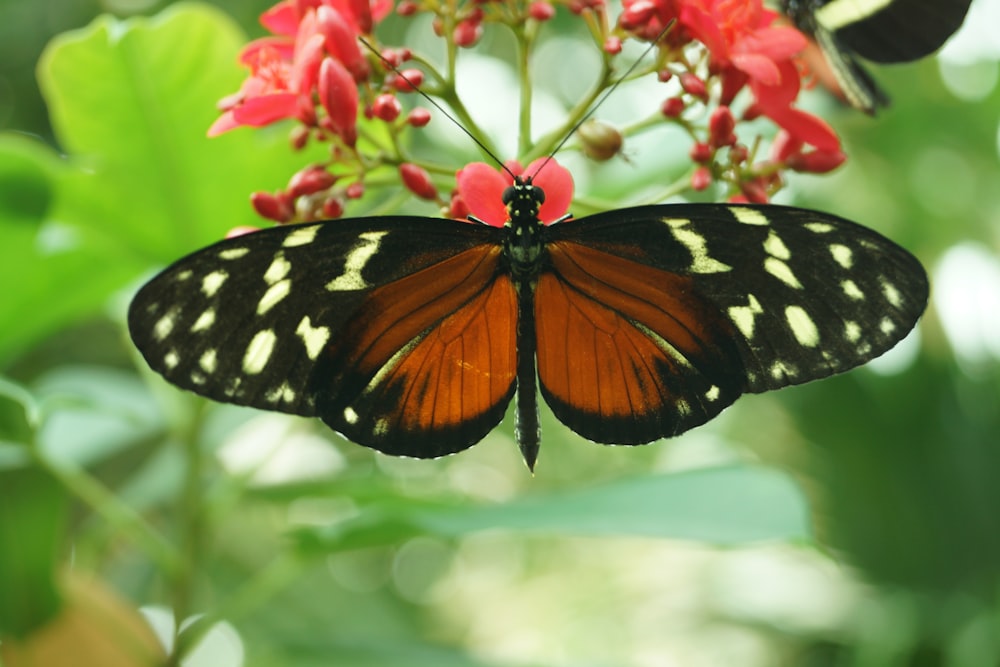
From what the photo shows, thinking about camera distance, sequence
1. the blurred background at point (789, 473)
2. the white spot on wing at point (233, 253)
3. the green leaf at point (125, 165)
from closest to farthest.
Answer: the white spot on wing at point (233, 253) → the green leaf at point (125, 165) → the blurred background at point (789, 473)

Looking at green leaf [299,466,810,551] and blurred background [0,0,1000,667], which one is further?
blurred background [0,0,1000,667]

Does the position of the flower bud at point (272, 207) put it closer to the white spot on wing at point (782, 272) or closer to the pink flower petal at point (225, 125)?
the pink flower petal at point (225, 125)

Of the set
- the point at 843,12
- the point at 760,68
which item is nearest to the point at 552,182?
the point at 760,68

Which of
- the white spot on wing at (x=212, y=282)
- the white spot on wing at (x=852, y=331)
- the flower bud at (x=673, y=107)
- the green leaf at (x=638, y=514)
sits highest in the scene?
the flower bud at (x=673, y=107)

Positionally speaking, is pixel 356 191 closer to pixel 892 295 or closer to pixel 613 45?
pixel 613 45

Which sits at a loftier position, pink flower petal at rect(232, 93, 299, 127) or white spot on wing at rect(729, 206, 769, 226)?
pink flower petal at rect(232, 93, 299, 127)

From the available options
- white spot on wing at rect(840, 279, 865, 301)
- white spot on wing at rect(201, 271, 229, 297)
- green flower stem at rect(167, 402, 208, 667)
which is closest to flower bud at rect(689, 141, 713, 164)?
white spot on wing at rect(840, 279, 865, 301)

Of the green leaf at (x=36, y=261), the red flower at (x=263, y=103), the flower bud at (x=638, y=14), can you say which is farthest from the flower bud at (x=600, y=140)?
the green leaf at (x=36, y=261)

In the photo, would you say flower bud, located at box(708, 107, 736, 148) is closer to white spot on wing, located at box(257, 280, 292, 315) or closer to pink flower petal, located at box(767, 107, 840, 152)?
pink flower petal, located at box(767, 107, 840, 152)
